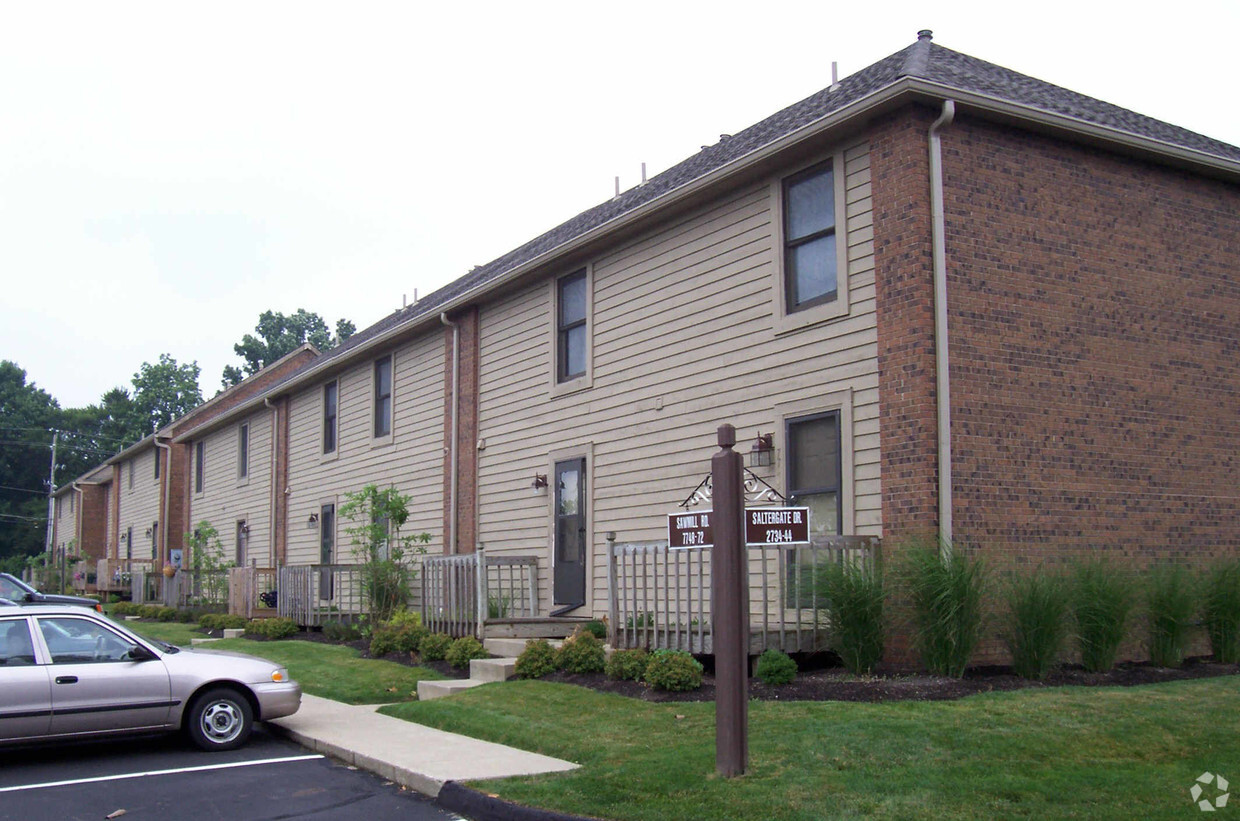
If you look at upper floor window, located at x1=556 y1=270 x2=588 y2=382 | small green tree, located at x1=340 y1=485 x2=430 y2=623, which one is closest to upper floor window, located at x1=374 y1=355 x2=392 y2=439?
small green tree, located at x1=340 y1=485 x2=430 y2=623

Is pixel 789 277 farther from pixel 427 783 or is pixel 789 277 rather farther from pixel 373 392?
pixel 373 392

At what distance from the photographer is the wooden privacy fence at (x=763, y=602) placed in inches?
441

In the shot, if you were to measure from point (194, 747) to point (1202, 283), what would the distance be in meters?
12.2

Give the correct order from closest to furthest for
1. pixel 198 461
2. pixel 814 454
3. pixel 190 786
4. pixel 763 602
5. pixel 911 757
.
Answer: pixel 911 757
pixel 190 786
pixel 763 602
pixel 814 454
pixel 198 461

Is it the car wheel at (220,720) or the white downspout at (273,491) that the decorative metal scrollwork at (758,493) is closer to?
the car wheel at (220,720)

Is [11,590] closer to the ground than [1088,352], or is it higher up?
closer to the ground

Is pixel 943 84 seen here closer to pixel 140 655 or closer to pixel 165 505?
pixel 140 655

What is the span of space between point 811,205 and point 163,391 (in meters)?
85.0

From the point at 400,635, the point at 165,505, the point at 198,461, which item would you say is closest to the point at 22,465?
the point at 165,505

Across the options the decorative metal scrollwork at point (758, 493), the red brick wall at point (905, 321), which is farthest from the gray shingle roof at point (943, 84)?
the decorative metal scrollwork at point (758, 493)

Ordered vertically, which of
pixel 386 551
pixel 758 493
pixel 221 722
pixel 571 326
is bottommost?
pixel 221 722

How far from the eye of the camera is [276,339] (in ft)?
263

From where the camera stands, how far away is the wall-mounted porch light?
1321 centimetres

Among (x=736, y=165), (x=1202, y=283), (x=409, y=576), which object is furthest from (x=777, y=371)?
(x=409, y=576)
